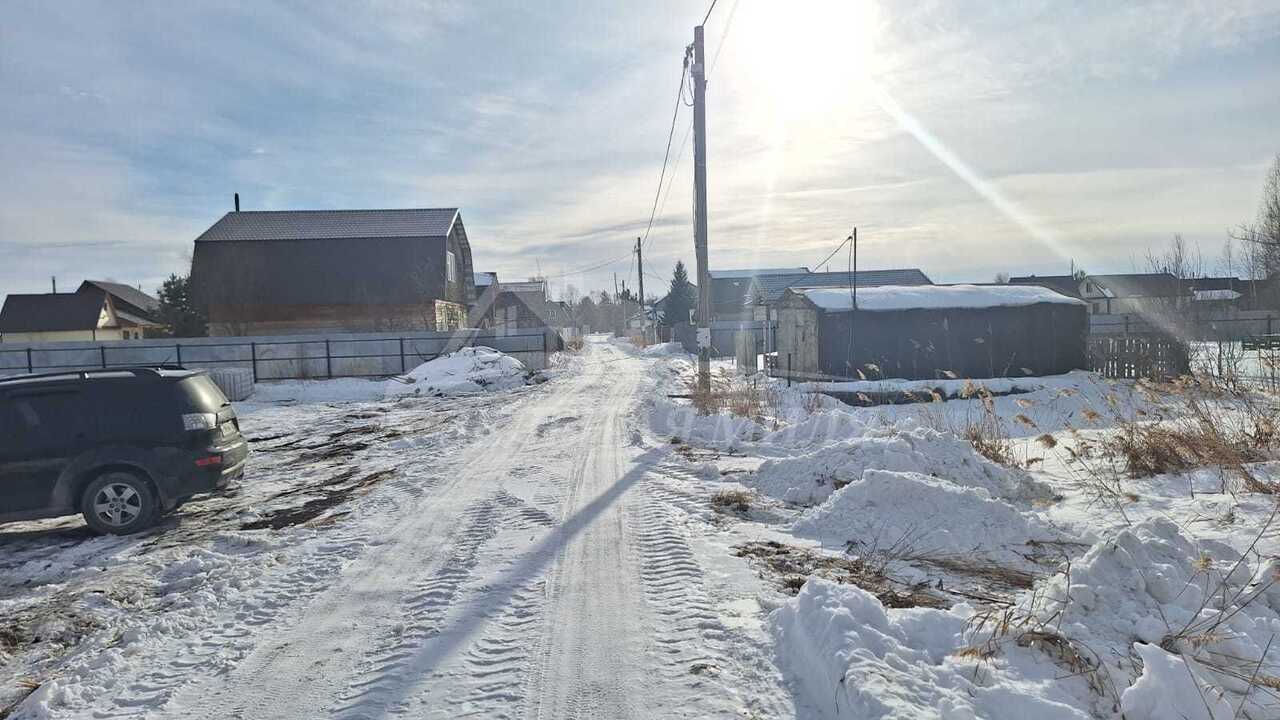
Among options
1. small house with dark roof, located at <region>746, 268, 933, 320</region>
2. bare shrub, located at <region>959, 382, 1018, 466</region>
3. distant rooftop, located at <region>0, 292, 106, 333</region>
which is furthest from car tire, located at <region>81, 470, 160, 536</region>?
distant rooftop, located at <region>0, 292, 106, 333</region>

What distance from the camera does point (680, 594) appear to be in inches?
188

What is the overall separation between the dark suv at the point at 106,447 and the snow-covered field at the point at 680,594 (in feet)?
1.27

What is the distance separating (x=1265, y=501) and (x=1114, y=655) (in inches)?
146

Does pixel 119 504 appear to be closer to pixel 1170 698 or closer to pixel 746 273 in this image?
pixel 1170 698

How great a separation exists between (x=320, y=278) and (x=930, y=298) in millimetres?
28026

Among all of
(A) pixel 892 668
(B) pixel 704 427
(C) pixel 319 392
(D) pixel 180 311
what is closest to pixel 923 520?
(A) pixel 892 668

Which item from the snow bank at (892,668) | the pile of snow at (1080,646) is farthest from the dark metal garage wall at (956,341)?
the snow bank at (892,668)

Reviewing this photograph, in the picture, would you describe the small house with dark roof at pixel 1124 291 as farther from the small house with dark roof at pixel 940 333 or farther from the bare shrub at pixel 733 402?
the bare shrub at pixel 733 402

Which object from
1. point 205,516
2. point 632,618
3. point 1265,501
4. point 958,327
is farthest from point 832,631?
point 958,327

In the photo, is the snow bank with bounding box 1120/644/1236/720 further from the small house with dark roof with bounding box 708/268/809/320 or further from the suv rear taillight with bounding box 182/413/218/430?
the small house with dark roof with bounding box 708/268/809/320

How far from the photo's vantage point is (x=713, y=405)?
540 inches

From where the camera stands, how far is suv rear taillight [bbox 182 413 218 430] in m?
7.18

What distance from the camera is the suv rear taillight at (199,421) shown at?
718cm

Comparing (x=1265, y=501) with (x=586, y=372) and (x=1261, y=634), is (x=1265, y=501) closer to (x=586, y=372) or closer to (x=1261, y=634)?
(x=1261, y=634)
